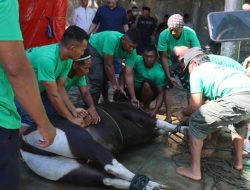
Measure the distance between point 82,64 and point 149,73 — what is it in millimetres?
1703

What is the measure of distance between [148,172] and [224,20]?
6.56 ft

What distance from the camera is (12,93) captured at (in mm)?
1884

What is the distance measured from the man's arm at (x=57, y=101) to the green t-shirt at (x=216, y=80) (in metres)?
1.17

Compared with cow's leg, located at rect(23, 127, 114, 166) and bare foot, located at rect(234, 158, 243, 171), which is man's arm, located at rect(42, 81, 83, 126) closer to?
cow's leg, located at rect(23, 127, 114, 166)

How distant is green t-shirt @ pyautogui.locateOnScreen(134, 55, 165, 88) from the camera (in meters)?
5.66

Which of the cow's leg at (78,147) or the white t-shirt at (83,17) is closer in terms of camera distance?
the cow's leg at (78,147)

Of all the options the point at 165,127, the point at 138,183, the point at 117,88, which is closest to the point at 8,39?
the point at 138,183

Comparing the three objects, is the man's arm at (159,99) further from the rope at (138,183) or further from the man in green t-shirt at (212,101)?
the rope at (138,183)

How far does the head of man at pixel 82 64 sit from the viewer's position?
4.11 meters

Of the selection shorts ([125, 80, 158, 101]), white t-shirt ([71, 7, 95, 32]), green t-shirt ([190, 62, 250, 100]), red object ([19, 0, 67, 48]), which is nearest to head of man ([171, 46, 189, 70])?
shorts ([125, 80, 158, 101])

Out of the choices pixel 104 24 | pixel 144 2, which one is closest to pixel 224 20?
pixel 104 24

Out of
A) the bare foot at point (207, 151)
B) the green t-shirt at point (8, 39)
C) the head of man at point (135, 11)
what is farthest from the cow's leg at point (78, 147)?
the head of man at point (135, 11)

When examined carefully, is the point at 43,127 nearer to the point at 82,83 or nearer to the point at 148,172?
the point at 148,172

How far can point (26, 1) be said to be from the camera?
569cm
